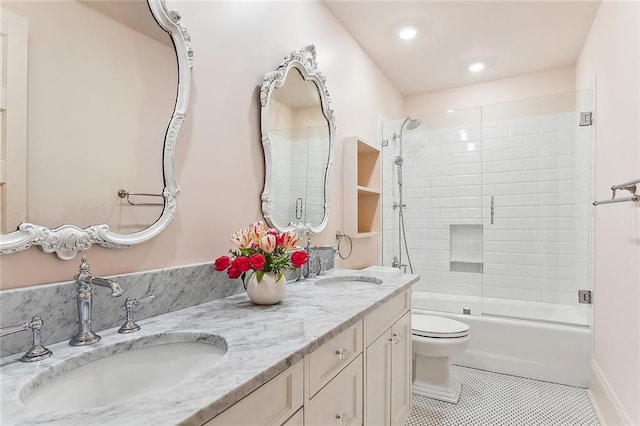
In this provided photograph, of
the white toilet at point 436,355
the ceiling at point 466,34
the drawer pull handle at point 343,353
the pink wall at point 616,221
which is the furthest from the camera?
the ceiling at point 466,34

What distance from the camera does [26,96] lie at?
0.86 meters

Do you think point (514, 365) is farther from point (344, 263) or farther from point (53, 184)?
point (53, 184)

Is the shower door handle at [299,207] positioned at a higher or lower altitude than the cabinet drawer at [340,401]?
higher

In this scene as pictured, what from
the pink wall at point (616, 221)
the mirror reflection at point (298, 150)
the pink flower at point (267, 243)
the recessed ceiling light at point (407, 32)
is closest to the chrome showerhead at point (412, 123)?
the recessed ceiling light at point (407, 32)

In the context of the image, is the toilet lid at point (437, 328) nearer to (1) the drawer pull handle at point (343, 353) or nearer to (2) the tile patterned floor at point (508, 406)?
(2) the tile patterned floor at point (508, 406)

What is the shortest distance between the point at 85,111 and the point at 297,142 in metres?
1.14

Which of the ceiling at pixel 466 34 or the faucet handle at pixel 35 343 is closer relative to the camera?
the faucet handle at pixel 35 343

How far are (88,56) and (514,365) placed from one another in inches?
121

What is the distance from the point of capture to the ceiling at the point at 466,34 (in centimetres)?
238

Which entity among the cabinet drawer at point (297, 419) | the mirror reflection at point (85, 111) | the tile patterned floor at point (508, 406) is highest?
the mirror reflection at point (85, 111)

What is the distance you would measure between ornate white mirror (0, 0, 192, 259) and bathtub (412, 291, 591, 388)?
100 inches

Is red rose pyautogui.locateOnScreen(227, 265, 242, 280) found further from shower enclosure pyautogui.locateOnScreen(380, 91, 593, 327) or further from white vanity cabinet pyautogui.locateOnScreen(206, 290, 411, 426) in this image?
shower enclosure pyautogui.locateOnScreen(380, 91, 593, 327)

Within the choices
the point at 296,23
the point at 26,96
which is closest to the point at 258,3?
the point at 296,23

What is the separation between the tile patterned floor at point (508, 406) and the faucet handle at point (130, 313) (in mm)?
1655
